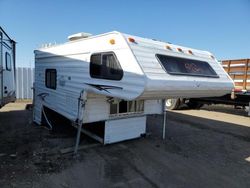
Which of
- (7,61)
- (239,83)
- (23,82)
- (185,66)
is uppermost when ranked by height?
(7,61)

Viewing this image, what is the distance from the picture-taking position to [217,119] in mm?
9469

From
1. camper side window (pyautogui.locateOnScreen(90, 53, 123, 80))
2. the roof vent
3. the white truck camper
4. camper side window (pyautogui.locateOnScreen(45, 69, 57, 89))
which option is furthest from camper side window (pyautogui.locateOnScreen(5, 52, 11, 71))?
camper side window (pyautogui.locateOnScreen(90, 53, 123, 80))

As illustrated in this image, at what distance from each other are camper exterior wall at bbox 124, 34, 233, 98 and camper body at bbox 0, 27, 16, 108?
4400 millimetres

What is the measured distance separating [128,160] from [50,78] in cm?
338

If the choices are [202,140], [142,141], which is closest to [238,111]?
[202,140]

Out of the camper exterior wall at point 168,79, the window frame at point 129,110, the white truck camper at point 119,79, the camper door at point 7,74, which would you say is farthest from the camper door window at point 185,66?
the camper door at point 7,74

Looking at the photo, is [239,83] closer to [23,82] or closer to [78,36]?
[78,36]

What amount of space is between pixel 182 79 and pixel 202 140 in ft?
9.17

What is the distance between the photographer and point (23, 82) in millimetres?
14375

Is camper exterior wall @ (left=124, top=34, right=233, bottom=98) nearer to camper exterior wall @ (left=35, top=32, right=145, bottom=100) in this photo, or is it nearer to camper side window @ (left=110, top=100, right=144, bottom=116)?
camper exterior wall @ (left=35, top=32, right=145, bottom=100)

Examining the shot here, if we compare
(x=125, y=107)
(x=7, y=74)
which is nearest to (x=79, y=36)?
(x=125, y=107)

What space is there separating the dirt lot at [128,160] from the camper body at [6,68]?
38.7 inches

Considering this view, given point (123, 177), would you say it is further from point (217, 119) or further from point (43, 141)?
point (217, 119)

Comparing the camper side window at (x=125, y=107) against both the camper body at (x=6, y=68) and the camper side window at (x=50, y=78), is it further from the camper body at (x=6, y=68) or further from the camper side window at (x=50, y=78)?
the camper body at (x=6, y=68)
